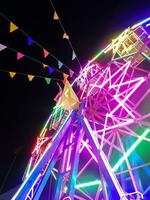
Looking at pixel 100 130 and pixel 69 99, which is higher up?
pixel 69 99

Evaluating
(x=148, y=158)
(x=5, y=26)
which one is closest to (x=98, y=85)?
(x=148, y=158)

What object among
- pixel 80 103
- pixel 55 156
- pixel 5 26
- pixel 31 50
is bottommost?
pixel 55 156

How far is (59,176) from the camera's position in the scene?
6.70 meters

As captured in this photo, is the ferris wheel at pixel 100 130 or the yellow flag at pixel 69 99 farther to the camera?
the yellow flag at pixel 69 99

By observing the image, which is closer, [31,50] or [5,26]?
[5,26]

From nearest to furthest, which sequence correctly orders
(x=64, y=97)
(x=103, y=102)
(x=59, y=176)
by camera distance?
1. (x=59, y=176)
2. (x=103, y=102)
3. (x=64, y=97)

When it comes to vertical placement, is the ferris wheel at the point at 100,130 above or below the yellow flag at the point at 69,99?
below

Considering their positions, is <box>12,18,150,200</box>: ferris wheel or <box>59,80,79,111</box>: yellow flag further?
<box>59,80,79,111</box>: yellow flag

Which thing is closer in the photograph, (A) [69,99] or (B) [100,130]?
(B) [100,130]

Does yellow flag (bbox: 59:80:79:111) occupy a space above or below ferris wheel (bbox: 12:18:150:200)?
above

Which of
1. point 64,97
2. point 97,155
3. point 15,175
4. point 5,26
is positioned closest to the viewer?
point 97,155

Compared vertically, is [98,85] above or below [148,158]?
above

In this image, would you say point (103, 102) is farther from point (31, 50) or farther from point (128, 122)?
point (31, 50)

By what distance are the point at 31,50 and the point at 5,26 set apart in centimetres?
165
